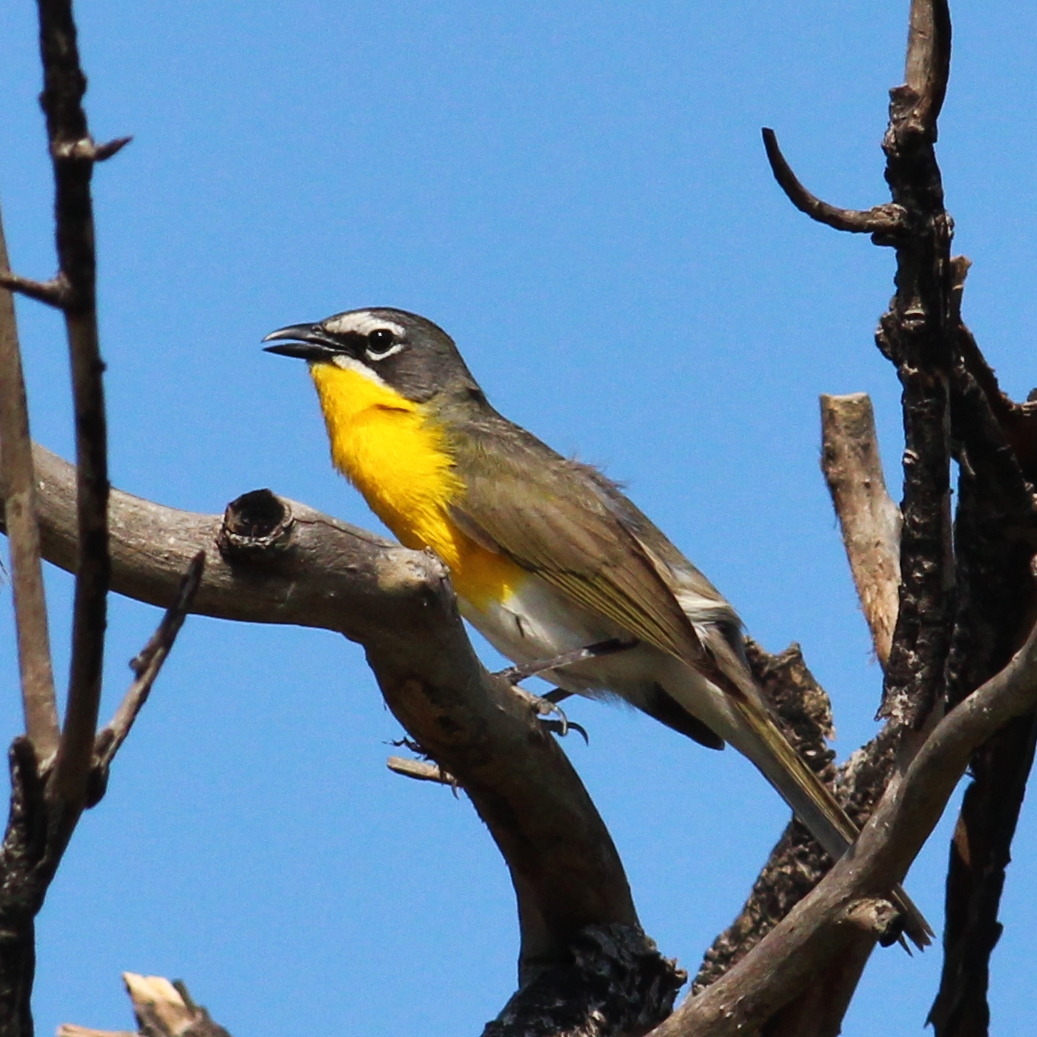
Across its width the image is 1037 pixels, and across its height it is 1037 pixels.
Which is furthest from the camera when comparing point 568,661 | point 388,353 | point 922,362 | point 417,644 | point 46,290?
point 388,353

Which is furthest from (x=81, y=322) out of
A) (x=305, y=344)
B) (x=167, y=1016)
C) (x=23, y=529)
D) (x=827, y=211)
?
(x=305, y=344)

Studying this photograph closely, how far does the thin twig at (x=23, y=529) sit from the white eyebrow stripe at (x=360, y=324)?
5430 millimetres

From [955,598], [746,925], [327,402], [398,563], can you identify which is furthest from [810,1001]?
[327,402]

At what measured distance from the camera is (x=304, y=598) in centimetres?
432

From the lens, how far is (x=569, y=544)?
24.9 ft

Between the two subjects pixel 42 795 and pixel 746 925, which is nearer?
pixel 42 795

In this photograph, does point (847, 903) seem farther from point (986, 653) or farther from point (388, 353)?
point (388, 353)

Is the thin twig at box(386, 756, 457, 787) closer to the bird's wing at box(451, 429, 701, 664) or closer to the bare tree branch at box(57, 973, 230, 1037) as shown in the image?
the bird's wing at box(451, 429, 701, 664)

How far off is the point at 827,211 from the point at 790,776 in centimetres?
264

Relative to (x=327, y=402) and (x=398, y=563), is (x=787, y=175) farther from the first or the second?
(x=327, y=402)

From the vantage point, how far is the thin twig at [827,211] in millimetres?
4988

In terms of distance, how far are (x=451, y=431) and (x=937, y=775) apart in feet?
13.1

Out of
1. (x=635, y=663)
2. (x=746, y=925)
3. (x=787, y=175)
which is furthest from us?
(x=635, y=663)

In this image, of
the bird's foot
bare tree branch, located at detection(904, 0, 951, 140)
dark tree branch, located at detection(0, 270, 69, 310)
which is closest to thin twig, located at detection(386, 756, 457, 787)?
the bird's foot
